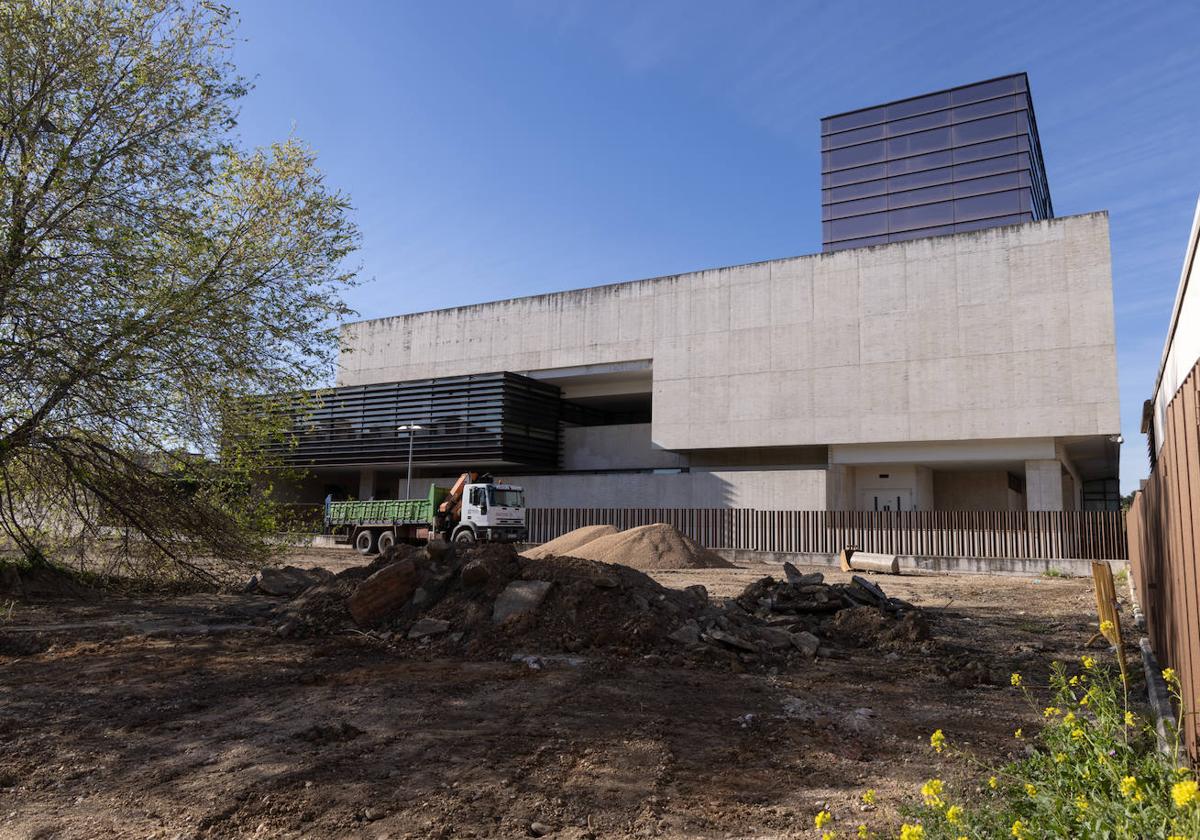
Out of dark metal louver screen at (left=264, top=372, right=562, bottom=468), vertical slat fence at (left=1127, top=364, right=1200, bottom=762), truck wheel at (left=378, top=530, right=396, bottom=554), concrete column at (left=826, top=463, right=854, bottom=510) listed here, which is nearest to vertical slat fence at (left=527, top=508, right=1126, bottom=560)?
concrete column at (left=826, top=463, right=854, bottom=510)

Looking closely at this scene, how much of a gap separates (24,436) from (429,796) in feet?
27.2

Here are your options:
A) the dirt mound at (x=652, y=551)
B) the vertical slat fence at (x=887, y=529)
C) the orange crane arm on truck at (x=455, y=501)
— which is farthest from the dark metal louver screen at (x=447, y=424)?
the dirt mound at (x=652, y=551)

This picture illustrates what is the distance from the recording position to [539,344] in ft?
126

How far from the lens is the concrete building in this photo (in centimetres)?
2769

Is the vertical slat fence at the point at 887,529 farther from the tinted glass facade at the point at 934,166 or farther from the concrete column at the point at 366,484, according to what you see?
the tinted glass facade at the point at 934,166

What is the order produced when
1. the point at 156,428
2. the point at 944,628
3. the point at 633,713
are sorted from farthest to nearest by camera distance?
the point at 944,628, the point at 156,428, the point at 633,713

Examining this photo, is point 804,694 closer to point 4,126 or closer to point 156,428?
point 156,428

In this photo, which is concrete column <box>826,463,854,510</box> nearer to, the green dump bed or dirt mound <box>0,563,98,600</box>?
the green dump bed

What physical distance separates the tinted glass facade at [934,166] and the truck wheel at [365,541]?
72.6 m

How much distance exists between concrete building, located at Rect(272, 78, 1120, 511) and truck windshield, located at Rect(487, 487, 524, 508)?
6.83 meters

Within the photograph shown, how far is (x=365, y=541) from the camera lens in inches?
1242

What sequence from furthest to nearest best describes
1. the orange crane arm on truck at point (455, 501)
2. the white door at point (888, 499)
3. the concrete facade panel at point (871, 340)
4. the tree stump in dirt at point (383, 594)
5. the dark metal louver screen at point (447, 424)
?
the dark metal louver screen at point (447, 424)
the white door at point (888, 499)
the orange crane arm on truck at point (455, 501)
the concrete facade panel at point (871, 340)
the tree stump in dirt at point (383, 594)

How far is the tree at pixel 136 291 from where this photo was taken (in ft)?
29.7

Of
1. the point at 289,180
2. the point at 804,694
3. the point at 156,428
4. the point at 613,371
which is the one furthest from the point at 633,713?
the point at 613,371
